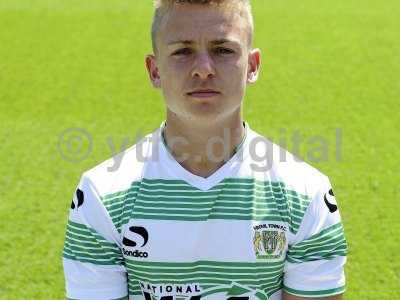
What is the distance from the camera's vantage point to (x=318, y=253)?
1.81 m

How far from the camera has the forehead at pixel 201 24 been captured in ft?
5.66

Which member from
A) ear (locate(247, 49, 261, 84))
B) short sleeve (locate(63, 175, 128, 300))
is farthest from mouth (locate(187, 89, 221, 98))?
short sleeve (locate(63, 175, 128, 300))

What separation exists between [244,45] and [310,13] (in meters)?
8.84

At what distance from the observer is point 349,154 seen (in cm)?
530

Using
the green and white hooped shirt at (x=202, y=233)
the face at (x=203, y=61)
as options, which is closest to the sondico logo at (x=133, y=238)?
the green and white hooped shirt at (x=202, y=233)

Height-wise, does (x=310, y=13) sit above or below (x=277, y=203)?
above

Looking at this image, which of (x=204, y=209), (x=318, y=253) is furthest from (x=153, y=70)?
(x=318, y=253)

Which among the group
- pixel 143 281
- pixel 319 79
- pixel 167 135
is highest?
pixel 319 79

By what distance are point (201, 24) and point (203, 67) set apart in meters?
0.12

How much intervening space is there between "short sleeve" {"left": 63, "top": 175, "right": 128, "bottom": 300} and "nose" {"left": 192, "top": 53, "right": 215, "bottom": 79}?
421 millimetres

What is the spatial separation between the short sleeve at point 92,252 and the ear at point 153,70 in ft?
1.13

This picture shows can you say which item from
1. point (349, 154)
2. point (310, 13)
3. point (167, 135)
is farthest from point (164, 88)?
point (310, 13)

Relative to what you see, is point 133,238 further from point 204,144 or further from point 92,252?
point 204,144

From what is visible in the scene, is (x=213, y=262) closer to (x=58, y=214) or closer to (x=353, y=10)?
(x=58, y=214)
